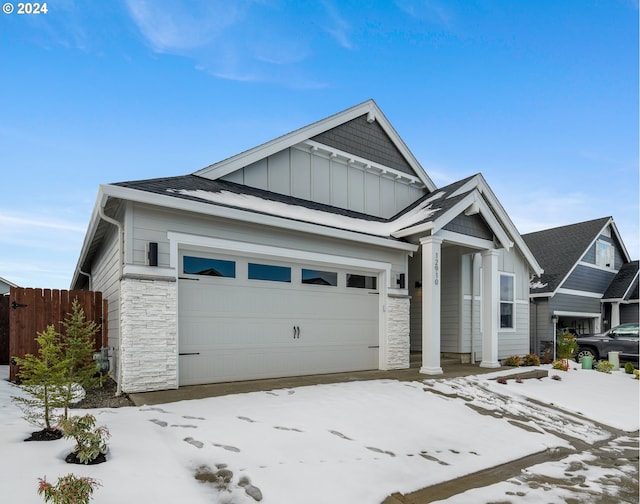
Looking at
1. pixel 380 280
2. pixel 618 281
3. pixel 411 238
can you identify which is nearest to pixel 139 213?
pixel 380 280

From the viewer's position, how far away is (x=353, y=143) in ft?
35.7

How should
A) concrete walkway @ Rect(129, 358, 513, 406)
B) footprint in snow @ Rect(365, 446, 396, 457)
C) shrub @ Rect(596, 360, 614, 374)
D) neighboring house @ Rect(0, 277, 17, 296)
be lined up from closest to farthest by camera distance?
1. footprint in snow @ Rect(365, 446, 396, 457)
2. concrete walkway @ Rect(129, 358, 513, 406)
3. shrub @ Rect(596, 360, 614, 374)
4. neighboring house @ Rect(0, 277, 17, 296)

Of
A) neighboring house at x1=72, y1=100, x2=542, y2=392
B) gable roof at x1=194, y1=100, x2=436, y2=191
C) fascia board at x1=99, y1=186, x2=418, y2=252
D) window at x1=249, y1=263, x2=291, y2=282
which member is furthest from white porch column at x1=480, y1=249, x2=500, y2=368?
window at x1=249, y1=263, x2=291, y2=282

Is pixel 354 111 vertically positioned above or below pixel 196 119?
below

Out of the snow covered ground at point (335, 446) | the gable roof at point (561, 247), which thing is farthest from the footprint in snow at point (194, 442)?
the gable roof at point (561, 247)

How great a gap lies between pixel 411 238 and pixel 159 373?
5.98m

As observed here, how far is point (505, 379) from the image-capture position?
838cm

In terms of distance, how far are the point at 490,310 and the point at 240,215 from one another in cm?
687

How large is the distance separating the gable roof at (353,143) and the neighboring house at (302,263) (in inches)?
1.5

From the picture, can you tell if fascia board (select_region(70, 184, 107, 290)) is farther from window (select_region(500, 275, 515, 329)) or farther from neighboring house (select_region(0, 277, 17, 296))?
neighboring house (select_region(0, 277, 17, 296))

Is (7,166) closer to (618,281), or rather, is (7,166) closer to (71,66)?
(71,66)

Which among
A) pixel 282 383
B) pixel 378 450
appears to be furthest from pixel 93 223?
pixel 378 450

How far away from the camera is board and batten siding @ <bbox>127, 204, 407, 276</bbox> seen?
6.08 metres

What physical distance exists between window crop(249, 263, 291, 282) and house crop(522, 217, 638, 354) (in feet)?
41.3
